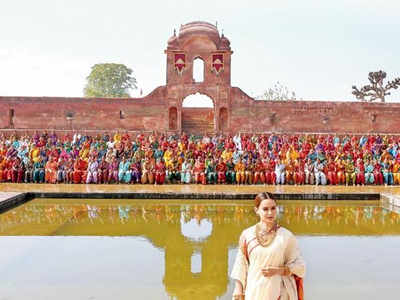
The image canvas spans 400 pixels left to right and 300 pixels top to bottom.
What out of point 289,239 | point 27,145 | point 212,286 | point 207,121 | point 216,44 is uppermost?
point 216,44

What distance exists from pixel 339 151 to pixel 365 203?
6280 millimetres

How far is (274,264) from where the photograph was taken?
2.54m

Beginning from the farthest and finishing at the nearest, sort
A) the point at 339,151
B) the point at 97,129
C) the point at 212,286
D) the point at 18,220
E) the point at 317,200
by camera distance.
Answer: the point at 97,129
the point at 339,151
the point at 317,200
the point at 18,220
the point at 212,286

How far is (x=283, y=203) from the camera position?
33.6 ft

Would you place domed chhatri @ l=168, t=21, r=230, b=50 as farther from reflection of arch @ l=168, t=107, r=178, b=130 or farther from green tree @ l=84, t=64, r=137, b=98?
green tree @ l=84, t=64, r=137, b=98

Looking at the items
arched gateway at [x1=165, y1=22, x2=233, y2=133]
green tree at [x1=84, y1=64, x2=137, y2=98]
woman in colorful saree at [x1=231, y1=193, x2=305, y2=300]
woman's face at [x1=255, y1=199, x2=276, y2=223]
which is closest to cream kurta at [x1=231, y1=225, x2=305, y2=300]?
woman in colorful saree at [x1=231, y1=193, x2=305, y2=300]

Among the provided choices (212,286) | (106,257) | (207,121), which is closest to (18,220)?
(106,257)

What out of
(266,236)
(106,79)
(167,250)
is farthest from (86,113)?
(106,79)

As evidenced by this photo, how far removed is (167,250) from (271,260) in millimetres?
3535

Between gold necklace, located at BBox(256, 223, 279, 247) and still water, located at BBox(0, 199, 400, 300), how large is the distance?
1908 millimetres

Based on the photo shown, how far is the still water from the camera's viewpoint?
4457mm

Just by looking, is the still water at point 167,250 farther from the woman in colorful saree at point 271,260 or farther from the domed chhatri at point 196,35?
the domed chhatri at point 196,35

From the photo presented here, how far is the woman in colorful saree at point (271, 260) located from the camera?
99.3 inches

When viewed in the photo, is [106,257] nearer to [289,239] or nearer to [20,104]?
[289,239]
